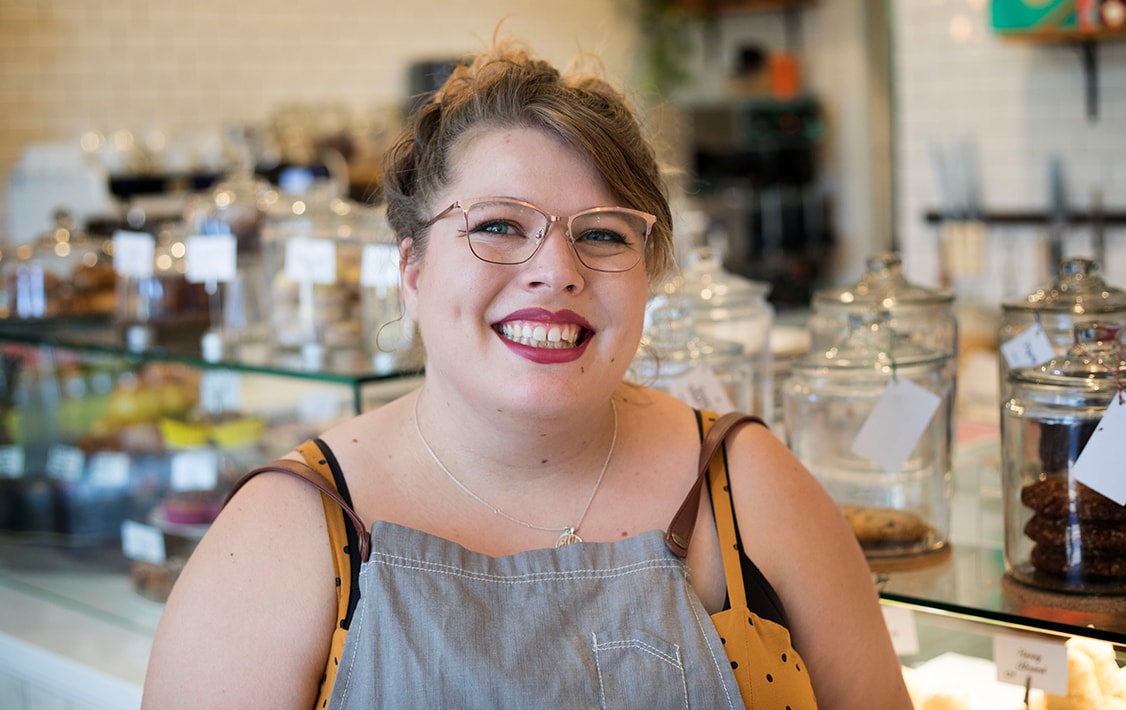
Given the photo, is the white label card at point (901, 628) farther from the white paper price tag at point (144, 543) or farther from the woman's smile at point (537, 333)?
the white paper price tag at point (144, 543)

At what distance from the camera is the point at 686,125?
23.1ft

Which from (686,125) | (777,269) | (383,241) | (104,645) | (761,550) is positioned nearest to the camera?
(761,550)

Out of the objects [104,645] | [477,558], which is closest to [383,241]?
[104,645]

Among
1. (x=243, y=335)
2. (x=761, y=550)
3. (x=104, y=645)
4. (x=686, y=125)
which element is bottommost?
(x=104, y=645)

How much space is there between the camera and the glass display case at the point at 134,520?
1.59 metres

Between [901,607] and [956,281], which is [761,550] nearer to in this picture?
[901,607]

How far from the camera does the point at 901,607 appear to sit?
165 cm

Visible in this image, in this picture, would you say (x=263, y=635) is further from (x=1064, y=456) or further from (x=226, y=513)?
(x=1064, y=456)

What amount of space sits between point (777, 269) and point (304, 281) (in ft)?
14.8

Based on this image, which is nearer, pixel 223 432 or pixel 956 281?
pixel 223 432

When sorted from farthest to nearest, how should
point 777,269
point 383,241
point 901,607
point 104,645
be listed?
point 777,269 < point 383,241 < point 104,645 < point 901,607

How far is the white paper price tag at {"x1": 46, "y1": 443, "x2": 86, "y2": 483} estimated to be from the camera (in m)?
2.78

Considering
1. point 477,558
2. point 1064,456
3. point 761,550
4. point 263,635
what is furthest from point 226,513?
point 1064,456

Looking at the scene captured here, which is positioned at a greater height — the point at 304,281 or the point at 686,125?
the point at 686,125
